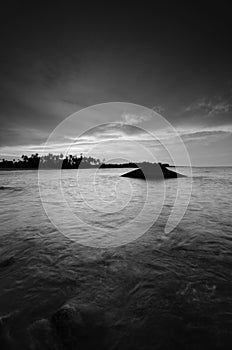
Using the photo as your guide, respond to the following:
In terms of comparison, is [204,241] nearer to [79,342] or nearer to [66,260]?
[66,260]

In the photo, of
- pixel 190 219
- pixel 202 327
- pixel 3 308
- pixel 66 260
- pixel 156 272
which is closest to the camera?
pixel 202 327

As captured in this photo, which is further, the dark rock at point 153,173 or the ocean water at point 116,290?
the dark rock at point 153,173

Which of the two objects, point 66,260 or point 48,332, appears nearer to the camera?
point 48,332

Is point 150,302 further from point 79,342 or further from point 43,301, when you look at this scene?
point 43,301

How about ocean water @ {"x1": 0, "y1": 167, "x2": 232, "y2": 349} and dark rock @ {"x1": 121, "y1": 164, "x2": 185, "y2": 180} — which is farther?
dark rock @ {"x1": 121, "y1": 164, "x2": 185, "y2": 180}

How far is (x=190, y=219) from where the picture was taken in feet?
23.6

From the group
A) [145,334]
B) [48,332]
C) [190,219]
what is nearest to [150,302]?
[145,334]

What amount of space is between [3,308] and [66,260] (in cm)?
154

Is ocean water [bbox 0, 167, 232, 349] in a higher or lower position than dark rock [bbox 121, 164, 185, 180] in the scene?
lower

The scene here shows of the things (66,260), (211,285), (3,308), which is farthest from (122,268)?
(3,308)

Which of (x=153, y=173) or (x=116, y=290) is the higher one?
(x=153, y=173)

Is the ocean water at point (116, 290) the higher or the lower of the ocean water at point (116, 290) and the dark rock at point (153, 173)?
the lower

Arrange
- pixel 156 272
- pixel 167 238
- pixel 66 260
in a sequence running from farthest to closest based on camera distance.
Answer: pixel 167 238, pixel 66 260, pixel 156 272

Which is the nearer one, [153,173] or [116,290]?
[116,290]
